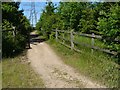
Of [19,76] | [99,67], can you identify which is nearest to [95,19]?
[99,67]

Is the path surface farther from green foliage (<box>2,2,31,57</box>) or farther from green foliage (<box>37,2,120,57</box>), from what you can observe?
green foliage (<box>2,2,31,57</box>)

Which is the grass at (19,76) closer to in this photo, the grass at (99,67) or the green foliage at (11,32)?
the grass at (99,67)

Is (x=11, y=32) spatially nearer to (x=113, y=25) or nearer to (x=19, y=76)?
(x=19, y=76)

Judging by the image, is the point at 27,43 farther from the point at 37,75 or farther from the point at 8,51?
the point at 37,75

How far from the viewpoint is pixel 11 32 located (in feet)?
56.9

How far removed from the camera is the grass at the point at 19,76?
8.22 meters

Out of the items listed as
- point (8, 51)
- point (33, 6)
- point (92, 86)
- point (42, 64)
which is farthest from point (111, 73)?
point (33, 6)

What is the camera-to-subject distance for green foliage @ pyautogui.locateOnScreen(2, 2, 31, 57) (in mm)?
15152

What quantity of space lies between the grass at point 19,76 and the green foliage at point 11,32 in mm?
3051

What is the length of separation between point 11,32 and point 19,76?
8417 mm

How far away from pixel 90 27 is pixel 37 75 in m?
8.06

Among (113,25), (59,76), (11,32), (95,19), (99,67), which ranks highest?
(113,25)

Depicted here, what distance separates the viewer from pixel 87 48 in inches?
553

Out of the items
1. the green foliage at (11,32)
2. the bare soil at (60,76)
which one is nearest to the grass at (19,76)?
the bare soil at (60,76)
